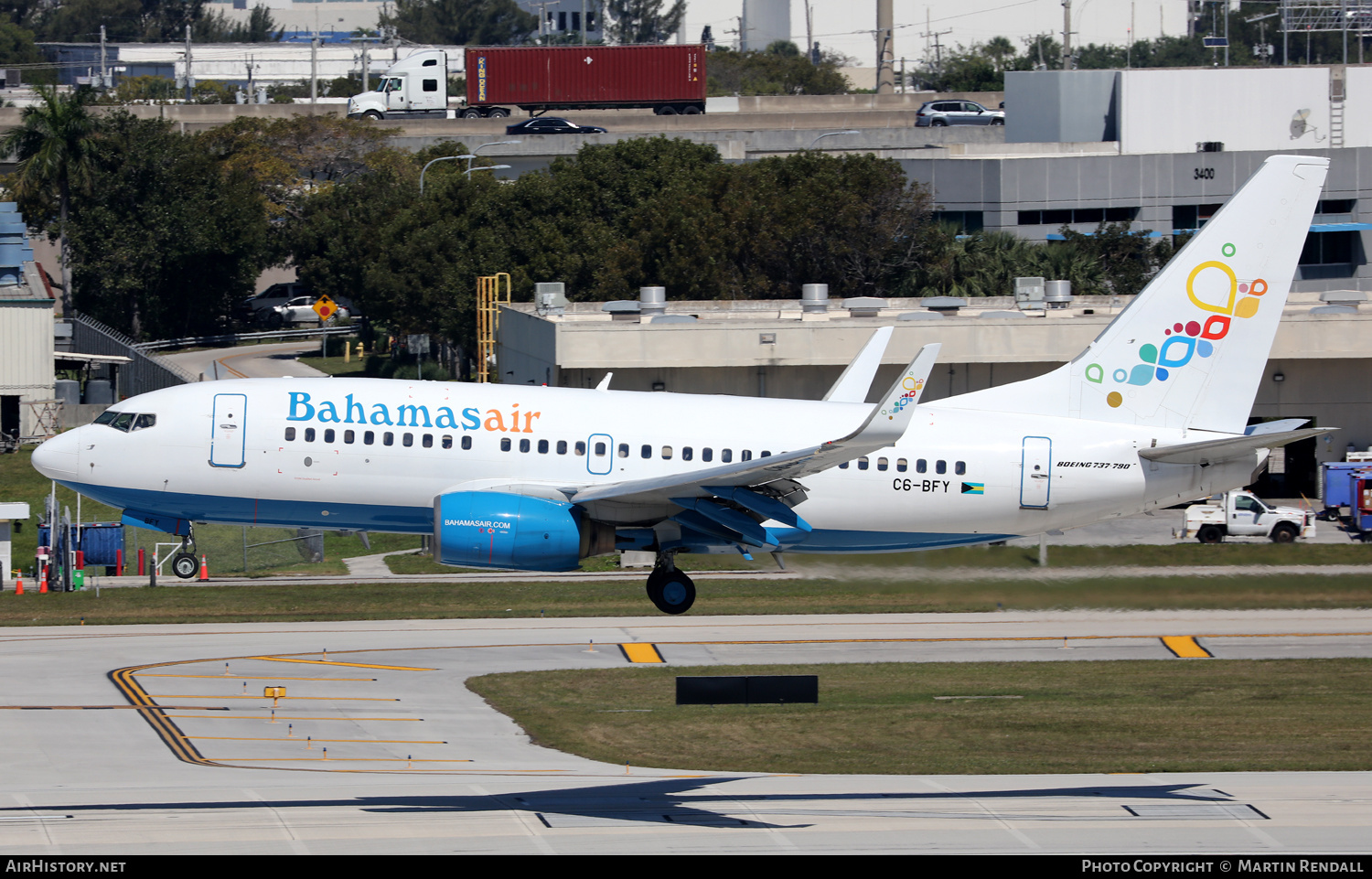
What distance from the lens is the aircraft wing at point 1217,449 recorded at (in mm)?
32875

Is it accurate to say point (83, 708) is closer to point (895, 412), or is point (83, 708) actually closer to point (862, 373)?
point (862, 373)

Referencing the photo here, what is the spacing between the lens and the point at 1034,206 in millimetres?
121062

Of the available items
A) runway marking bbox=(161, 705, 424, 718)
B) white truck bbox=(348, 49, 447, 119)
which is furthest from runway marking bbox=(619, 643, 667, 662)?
white truck bbox=(348, 49, 447, 119)

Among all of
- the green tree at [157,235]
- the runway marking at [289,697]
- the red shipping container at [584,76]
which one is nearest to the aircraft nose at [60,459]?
the runway marking at [289,697]

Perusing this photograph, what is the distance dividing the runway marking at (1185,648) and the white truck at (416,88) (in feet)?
470

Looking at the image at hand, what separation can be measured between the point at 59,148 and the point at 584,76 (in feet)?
242

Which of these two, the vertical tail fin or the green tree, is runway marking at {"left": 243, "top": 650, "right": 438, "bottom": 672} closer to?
the vertical tail fin

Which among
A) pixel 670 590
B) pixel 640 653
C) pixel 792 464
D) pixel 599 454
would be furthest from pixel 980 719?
pixel 792 464

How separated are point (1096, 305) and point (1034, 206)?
4561 cm

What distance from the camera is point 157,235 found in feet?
413

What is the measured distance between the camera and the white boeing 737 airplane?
34.8 metres

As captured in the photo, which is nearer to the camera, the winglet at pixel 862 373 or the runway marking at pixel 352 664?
the winglet at pixel 862 373

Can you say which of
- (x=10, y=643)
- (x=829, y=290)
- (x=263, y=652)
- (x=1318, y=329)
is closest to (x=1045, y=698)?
(x=263, y=652)

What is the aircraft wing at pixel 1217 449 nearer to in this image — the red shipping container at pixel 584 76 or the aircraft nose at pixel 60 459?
the aircraft nose at pixel 60 459
